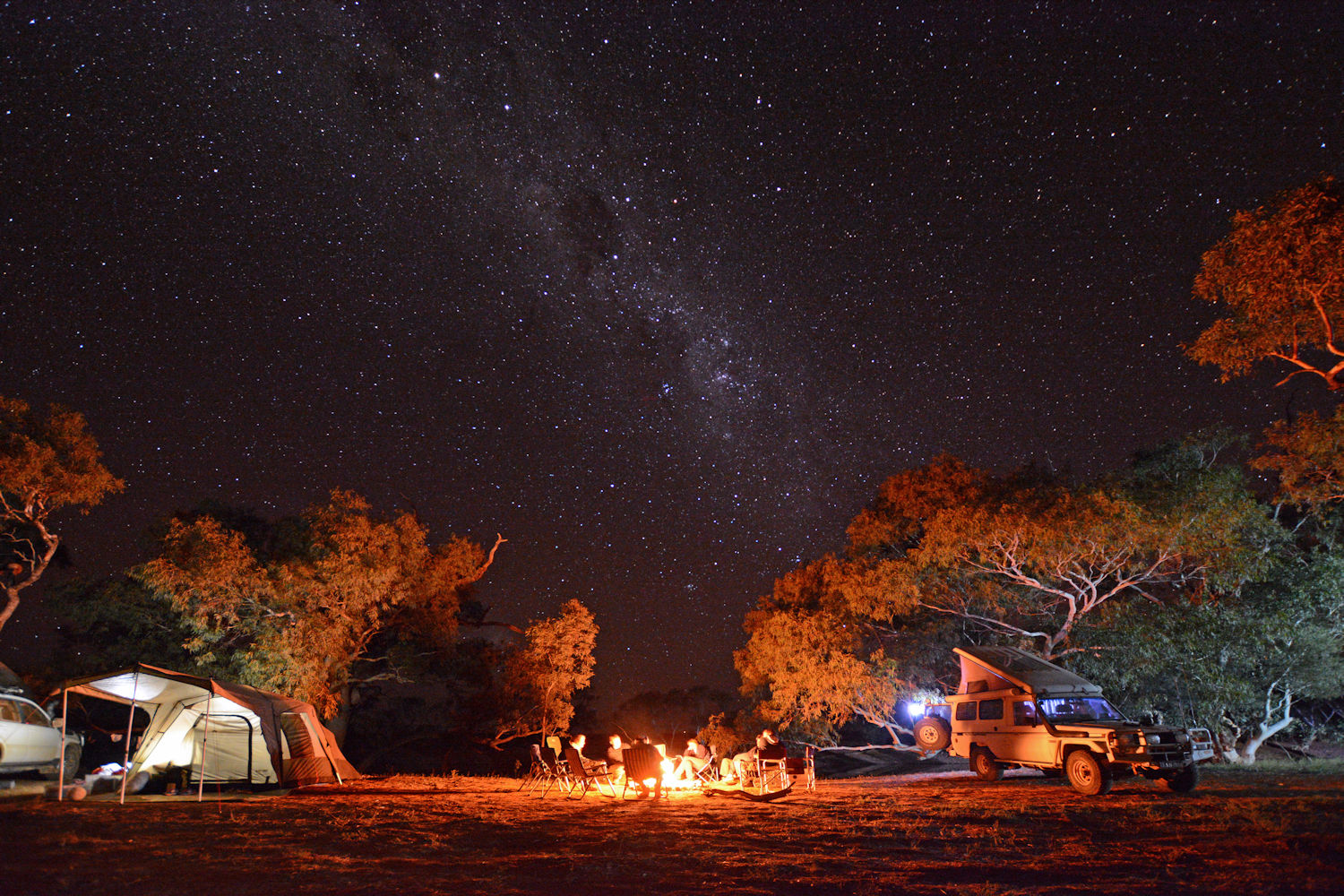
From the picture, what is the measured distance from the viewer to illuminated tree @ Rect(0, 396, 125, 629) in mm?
18250

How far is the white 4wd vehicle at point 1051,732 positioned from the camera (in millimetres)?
11430

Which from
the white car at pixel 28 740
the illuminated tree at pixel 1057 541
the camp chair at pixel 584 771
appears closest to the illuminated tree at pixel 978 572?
the illuminated tree at pixel 1057 541

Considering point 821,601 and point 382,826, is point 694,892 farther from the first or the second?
point 821,601

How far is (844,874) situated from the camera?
561cm

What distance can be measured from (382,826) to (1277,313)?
1373cm

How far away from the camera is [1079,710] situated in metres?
13.4

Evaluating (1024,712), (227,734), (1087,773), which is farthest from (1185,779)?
(227,734)

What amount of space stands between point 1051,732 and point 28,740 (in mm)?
15449

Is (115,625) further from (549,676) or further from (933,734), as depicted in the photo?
(933,734)

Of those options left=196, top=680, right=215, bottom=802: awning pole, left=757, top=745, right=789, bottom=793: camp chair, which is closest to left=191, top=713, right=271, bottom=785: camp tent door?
left=196, top=680, right=215, bottom=802: awning pole

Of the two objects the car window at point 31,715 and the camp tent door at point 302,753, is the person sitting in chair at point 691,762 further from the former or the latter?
the car window at point 31,715

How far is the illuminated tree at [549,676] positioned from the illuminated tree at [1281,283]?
16.3 m

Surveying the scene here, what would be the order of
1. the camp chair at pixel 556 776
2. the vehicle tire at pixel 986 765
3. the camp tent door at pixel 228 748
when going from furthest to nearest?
the vehicle tire at pixel 986 765, the camp tent door at pixel 228 748, the camp chair at pixel 556 776

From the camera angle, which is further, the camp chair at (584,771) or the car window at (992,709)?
the car window at (992,709)
